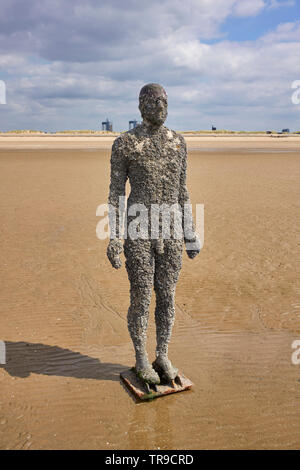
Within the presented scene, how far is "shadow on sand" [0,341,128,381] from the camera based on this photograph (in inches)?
195

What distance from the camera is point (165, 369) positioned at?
452 cm

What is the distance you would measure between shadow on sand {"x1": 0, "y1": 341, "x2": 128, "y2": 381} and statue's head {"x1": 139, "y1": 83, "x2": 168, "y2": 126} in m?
3.22

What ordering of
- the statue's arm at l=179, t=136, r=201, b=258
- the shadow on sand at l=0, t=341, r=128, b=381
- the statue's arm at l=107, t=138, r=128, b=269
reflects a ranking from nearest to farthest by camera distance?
1. the statue's arm at l=107, t=138, r=128, b=269
2. the statue's arm at l=179, t=136, r=201, b=258
3. the shadow on sand at l=0, t=341, r=128, b=381

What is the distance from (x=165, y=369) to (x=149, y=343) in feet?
3.77

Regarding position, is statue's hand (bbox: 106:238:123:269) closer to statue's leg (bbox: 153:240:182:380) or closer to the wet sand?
statue's leg (bbox: 153:240:182:380)

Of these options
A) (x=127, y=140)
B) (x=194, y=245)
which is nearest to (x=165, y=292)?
(x=194, y=245)

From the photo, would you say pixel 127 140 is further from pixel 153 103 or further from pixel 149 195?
pixel 149 195

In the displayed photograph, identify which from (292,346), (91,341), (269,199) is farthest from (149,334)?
(269,199)

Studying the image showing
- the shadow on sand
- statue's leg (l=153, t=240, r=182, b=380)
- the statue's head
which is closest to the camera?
the statue's head

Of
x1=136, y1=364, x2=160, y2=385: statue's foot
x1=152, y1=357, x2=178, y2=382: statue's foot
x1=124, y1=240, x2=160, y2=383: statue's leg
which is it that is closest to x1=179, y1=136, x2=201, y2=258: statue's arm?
x1=124, y1=240, x2=160, y2=383: statue's leg

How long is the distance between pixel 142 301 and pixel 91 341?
182cm

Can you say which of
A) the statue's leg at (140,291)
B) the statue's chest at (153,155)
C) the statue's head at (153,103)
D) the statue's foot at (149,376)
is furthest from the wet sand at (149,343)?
the statue's head at (153,103)
